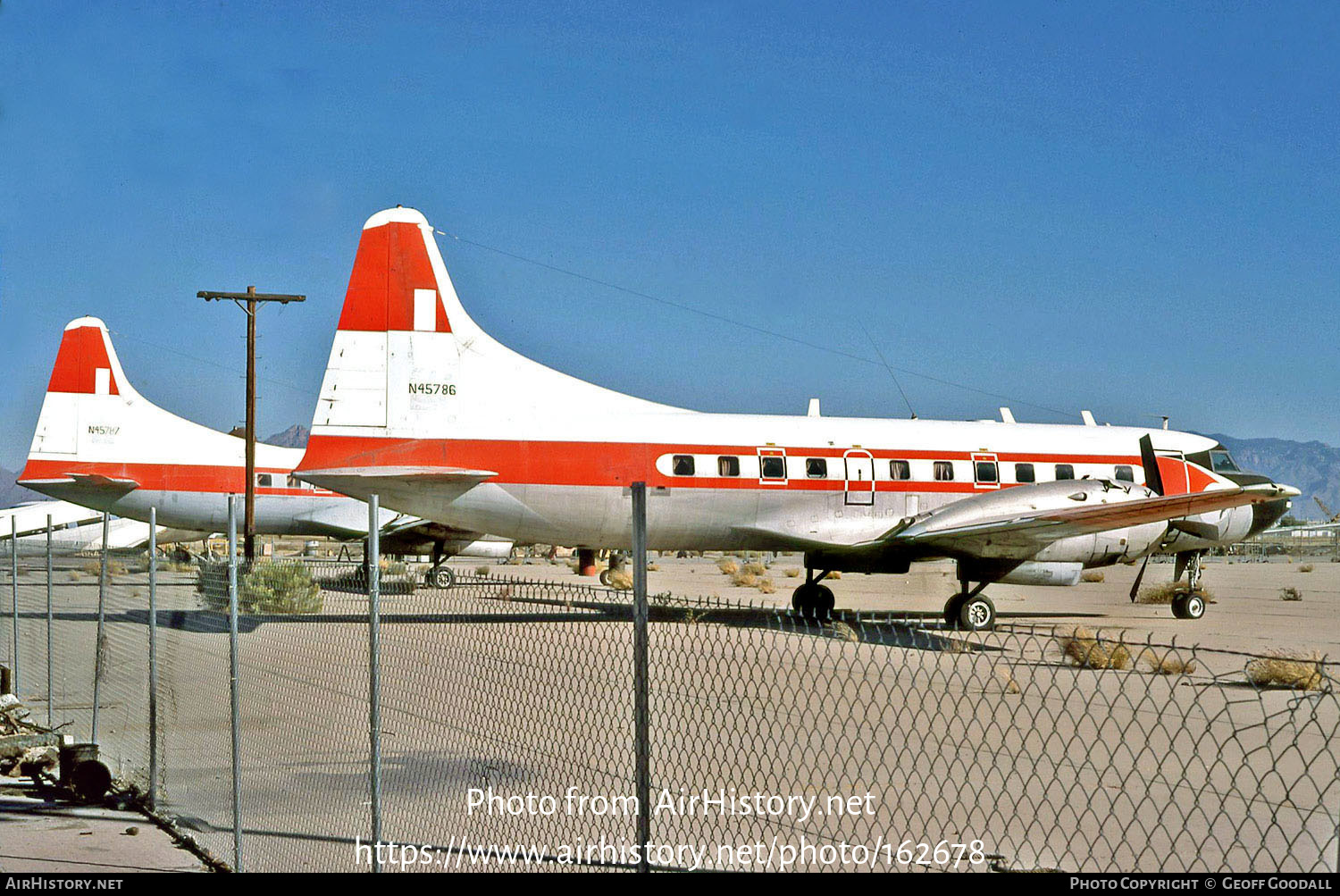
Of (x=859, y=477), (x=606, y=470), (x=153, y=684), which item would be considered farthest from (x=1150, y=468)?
(x=153, y=684)

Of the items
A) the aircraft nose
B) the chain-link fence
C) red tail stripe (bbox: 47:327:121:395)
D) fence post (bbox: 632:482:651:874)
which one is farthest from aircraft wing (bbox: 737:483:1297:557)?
red tail stripe (bbox: 47:327:121:395)

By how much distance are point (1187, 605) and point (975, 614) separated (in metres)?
4.89

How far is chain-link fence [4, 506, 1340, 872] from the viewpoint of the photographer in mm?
6223

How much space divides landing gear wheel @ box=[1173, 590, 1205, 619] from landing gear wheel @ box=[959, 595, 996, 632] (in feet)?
14.6

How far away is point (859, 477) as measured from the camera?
827 inches

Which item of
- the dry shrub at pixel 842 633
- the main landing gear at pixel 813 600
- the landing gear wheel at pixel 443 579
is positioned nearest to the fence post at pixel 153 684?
the landing gear wheel at pixel 443 579

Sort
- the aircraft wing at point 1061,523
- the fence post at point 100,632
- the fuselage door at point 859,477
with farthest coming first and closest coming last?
the fuselage door at point 859,477 → the aircraft wing at point 1061,523 → the fence post at point 100,632

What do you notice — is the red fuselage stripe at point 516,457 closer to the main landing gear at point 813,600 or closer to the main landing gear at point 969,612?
the main landing gear at point 813,600

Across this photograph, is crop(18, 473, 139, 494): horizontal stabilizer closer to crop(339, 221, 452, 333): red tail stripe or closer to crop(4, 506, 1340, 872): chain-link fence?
crop(339, 221, 452, 333): red tail stripe

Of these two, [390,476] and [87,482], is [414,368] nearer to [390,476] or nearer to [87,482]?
[390,476]

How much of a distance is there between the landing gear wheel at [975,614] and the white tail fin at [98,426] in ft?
80.0

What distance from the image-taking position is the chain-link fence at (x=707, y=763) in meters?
6.22

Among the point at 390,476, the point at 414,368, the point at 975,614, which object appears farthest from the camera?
the point at 975,614

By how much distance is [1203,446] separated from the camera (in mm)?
23172
